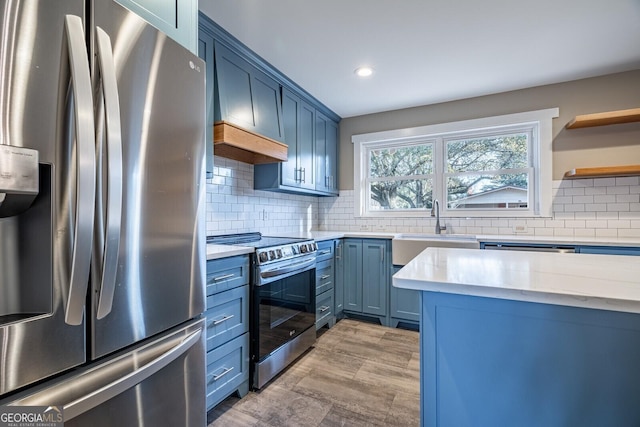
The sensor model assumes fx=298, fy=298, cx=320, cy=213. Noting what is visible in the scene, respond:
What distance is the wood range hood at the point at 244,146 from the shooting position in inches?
77.5

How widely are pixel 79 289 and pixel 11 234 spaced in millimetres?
193

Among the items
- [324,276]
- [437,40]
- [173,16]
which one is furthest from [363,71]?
[324,276]

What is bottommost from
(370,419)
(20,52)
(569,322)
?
(370,419)

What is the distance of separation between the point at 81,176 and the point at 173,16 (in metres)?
0.86

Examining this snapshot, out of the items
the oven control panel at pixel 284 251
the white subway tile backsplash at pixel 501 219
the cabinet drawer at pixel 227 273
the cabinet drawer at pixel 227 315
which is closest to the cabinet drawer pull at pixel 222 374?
the cabinet drawer at pixel 227 315

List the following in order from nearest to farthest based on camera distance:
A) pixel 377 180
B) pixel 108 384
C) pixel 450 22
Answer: pixel 108 384 → pixel 450 22 → pixel 377 180

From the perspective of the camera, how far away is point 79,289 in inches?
26.7

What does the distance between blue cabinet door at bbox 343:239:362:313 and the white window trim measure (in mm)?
705

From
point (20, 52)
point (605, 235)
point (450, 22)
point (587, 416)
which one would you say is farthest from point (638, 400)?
point (605, 235)

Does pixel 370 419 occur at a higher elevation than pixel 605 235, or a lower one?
lower

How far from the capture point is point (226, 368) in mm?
1697

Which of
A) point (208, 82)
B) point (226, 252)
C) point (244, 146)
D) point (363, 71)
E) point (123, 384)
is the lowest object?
point (123, 384)

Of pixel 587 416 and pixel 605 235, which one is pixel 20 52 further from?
pixel 605 235

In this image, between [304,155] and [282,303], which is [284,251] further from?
[304,155]
